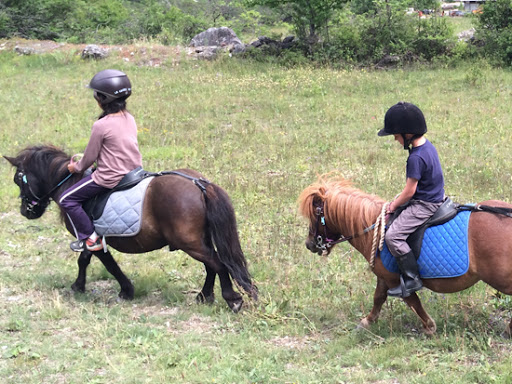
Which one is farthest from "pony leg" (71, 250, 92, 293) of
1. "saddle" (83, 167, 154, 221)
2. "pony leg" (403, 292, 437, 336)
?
"pony leg" (403, 292, 437, 336)

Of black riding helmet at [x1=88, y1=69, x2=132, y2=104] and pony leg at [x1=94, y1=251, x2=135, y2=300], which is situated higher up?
black riding helmet at [x1=88, y1=69, x2=132, y2=104]

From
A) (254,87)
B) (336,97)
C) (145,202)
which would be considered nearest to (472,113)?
(336,97)

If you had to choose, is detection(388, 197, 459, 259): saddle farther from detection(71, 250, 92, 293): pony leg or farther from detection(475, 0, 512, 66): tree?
detection(475, 0, 512, 66): tree

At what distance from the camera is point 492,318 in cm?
550

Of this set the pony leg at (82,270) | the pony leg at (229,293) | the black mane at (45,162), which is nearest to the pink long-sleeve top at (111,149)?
the black mane at (45,162)

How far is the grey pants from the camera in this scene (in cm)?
486

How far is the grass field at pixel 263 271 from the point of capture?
4.77 m

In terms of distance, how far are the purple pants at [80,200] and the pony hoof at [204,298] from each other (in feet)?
Result: 4.56

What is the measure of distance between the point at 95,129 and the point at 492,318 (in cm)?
444

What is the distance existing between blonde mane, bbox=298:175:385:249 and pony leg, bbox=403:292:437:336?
0.66 meters

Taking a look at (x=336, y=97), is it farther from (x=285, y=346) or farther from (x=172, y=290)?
(x=285, y=346)

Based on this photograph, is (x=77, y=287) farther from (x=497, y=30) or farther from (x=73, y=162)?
(x=497, y=30)

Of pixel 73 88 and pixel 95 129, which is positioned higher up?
pixel 95 129

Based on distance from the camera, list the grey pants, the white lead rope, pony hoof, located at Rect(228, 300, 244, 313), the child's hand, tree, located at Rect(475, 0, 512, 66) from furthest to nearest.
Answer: tree, located at Rect(475, 0, 512, 66) < the child's hand < pony hoof, located at Rect(228, 300, 244, 313) < the white lead rope < the grey pants
